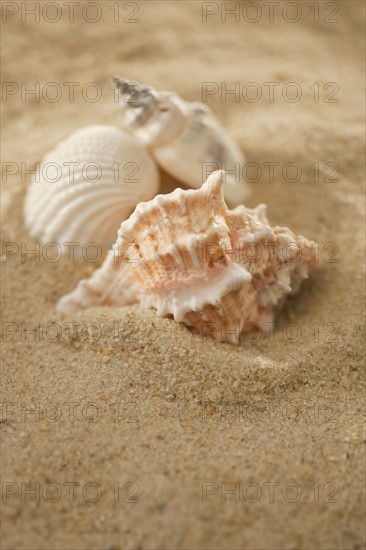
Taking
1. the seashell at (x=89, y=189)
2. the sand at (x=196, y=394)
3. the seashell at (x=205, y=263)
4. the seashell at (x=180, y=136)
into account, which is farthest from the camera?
the seashell at (x=180, y=136)

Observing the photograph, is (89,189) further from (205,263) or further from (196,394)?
(196,394)

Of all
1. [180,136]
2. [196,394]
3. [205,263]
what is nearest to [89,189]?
[180,136]

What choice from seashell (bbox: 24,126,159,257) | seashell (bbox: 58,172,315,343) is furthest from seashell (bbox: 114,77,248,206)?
seashell (bbox: 58,172,315,343)

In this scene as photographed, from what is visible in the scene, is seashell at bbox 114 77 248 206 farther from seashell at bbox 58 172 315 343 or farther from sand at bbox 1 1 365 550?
seashell at bbox 58 172 315 343

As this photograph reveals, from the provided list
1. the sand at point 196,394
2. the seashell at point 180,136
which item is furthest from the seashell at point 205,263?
the seashell at point 180,136

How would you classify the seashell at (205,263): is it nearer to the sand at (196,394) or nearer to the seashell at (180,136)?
the sand at (196,394)

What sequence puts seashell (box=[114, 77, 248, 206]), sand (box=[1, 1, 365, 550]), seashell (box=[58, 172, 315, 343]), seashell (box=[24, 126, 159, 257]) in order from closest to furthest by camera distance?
1. sand (box=[1, 1, 365, 550])
2. seashell (box=[58, 172, 315, 343])
3. seashell (box=[24, 126, 159, 257])
4. seashell (box=[114, 77, 248, 206])

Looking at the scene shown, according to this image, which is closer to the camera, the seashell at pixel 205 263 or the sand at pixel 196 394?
the sand at pixel 196 394
